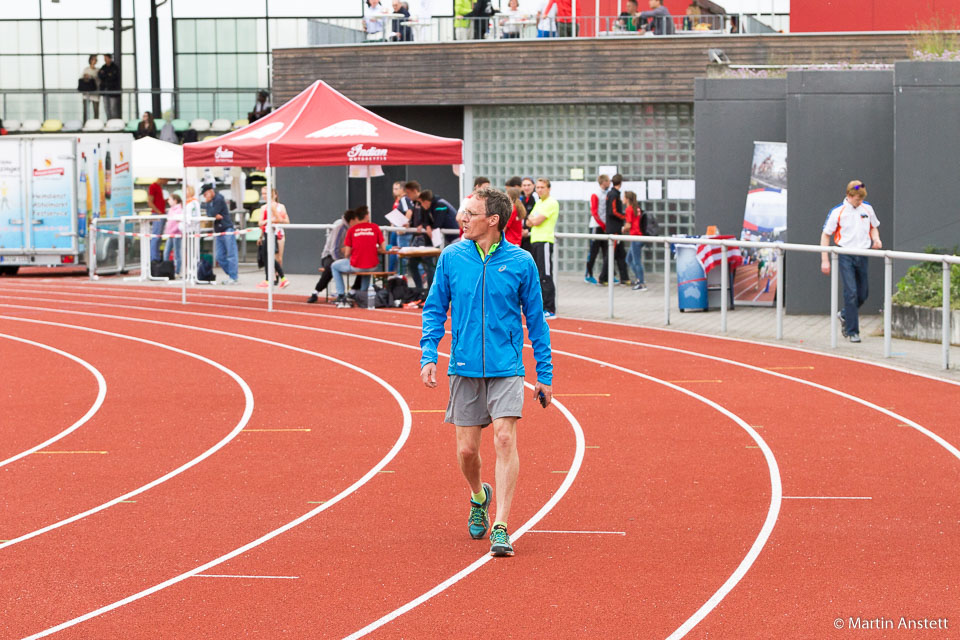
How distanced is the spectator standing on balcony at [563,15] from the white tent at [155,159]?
896 cm

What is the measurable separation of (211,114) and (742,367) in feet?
93.3

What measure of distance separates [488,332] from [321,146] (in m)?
12.5

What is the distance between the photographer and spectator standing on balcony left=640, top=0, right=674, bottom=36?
1006 inches

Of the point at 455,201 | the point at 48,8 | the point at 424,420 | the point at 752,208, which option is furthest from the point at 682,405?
the point at 48,8

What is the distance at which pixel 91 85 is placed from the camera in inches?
1521

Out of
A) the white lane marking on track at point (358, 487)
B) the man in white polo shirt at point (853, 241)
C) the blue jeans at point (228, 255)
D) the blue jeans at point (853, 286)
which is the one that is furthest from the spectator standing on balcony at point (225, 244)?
the white lane marking on track at point (358, 487)

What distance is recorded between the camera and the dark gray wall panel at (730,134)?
67.3ft

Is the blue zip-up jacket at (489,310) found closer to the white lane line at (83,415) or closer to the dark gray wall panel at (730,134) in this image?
the white lane line at (83,415)

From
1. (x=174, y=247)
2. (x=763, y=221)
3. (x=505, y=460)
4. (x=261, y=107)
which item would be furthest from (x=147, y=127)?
(x=505, y=460)

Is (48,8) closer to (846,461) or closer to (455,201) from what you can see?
(455,201)

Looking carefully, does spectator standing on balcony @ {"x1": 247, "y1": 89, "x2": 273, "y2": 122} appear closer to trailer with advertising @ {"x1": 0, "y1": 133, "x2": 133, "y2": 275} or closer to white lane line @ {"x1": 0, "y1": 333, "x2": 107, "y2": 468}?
trailer with advertising @ {"x1": 0, "y1": 133, "x2": 133, "y2": 275}

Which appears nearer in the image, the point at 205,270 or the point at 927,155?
the point at 927,155

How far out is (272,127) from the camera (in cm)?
2006

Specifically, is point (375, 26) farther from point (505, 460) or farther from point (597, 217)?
point (505, 460)
